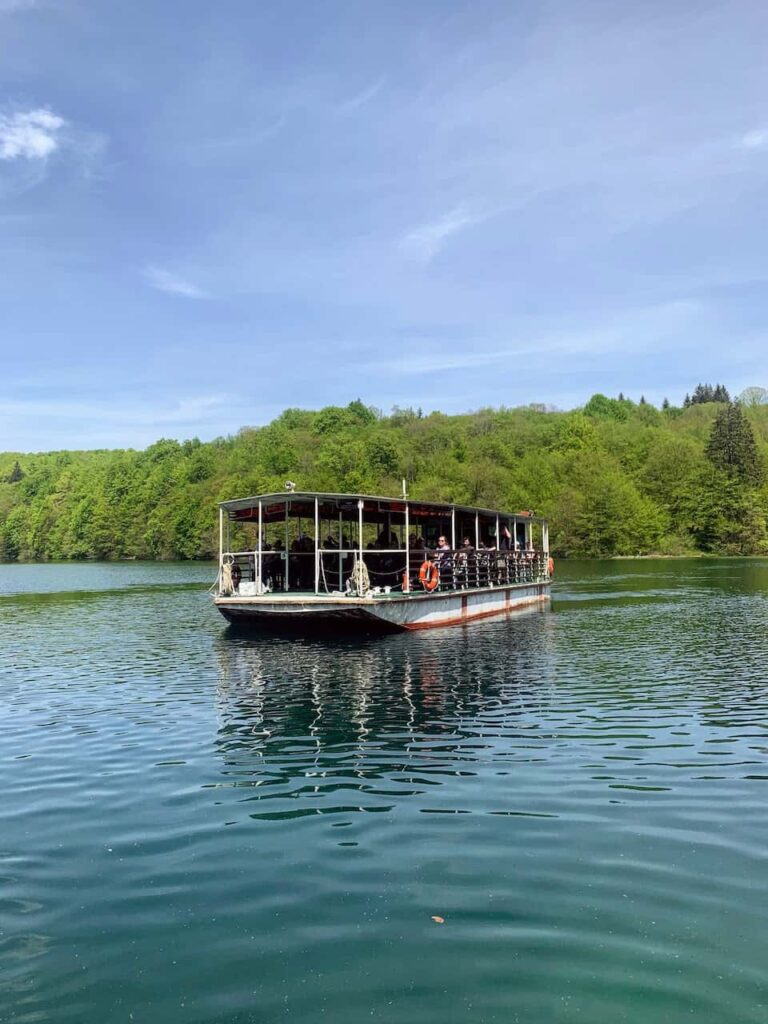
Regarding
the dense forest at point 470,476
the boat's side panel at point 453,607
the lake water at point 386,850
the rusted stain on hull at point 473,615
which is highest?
the dense forest at point 470,476

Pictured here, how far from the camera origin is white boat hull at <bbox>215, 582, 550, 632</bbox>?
2358cm

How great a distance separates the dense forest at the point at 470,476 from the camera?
350 feet

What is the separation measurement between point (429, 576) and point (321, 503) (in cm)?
433

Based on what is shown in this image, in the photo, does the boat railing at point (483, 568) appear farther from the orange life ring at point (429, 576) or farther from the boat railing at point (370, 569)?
the orange life ring at point (429, 576)

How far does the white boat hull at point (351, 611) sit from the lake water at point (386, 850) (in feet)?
19.1

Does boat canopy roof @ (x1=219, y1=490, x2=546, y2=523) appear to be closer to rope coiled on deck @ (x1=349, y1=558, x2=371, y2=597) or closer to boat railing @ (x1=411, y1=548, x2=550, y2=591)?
boat railing @ (x1=411, y1=548, x2=550, y2=591)

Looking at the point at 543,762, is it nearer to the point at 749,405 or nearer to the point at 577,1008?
the point at 577,1008

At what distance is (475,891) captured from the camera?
6.80 meters

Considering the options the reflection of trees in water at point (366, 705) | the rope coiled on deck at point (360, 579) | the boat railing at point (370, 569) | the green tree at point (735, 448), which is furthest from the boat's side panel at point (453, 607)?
the green tree at point (735, 448)

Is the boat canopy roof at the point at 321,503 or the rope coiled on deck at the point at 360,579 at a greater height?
the boat canopy roof at the point at 321,503

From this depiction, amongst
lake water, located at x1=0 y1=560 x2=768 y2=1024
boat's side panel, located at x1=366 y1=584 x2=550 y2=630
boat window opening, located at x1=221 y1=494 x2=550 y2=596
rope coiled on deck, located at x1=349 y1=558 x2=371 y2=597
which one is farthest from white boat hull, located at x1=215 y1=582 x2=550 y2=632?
lake water, located at x1=0 y1=560 x2=768 y2=1024

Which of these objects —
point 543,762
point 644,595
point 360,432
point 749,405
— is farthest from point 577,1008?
point 749,405

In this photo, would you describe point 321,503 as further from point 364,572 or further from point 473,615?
point 473,615

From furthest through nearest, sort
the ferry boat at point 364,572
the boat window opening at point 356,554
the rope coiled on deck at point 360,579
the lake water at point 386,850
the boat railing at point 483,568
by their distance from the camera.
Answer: the boat railing at point 483,568 → the boat window opening at point 356,554 → the ferry boat at point 364,572 → the rope coiled on deck at point 360,579 → the lake water at point 386,850
